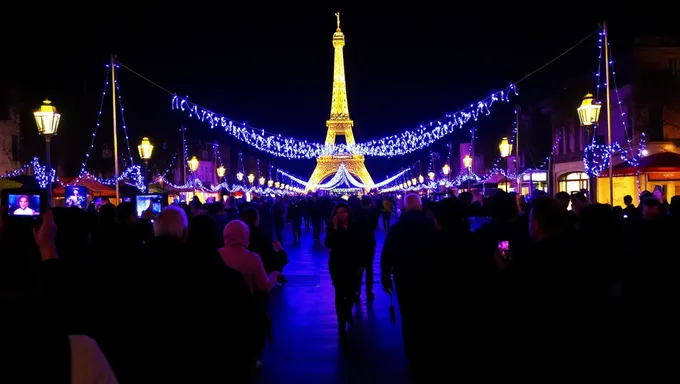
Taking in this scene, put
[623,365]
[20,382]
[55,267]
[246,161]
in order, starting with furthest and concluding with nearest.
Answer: [246,161]
[623,365]
[55,267]
[20,382]

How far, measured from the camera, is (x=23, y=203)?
11906mm

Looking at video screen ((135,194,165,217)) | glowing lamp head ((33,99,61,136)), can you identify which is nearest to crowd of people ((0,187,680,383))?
glowing lamp head ((33,99,61,136))

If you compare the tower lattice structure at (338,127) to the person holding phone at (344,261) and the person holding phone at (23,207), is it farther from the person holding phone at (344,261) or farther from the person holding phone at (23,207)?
the person holding phone at (344,261)

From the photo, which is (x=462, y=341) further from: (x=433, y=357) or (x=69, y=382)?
(x=69, y=382)

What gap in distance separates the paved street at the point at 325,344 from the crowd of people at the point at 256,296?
0.48 meters

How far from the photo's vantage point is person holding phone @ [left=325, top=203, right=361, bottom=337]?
8836 millimetres

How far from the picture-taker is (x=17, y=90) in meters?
42.2

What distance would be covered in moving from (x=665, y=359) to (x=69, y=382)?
205 inches

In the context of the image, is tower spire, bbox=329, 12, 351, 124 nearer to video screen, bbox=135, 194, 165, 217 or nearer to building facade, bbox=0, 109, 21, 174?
building facade, bbox=0, 109, 21, 174

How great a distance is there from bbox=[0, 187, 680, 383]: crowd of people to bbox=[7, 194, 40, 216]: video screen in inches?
241

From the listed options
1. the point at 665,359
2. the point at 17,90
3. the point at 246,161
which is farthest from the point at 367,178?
the point at 665,359

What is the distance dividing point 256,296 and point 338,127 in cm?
8061

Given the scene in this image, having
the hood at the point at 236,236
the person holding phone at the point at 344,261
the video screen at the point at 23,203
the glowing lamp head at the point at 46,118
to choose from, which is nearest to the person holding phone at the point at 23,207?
the video screen at the point at 23,203

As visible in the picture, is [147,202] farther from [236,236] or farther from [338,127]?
[338,127]
